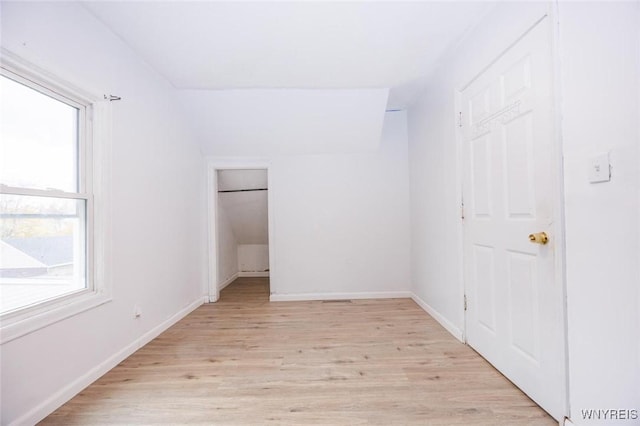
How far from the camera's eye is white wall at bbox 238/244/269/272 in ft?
17.8

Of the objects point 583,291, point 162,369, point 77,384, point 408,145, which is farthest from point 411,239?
point 77,384

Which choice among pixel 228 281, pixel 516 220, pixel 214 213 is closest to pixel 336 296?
pixel 214 213

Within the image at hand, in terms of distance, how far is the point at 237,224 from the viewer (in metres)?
5.06

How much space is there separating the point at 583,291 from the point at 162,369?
8.25 feet

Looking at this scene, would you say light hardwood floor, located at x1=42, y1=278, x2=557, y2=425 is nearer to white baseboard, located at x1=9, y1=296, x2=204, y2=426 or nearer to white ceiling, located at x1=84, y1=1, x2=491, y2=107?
white baseboard, located at x1=9, y1=296, x2=204, y2=426

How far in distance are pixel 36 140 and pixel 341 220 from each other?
2.95m

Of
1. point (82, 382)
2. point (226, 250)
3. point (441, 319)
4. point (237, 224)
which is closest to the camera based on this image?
point (82, 382)

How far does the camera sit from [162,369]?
1.99m

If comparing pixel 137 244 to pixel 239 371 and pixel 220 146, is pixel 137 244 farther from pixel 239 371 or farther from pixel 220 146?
pixel 220 146

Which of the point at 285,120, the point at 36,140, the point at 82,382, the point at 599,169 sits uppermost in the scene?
the point at 285,120

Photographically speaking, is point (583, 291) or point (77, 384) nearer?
point (583, 291)

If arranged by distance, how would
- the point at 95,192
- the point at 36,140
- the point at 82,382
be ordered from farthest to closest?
the point at 95,192 < the point at 82,382 < the point at 36,140

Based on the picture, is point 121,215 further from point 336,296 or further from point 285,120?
point 336,296

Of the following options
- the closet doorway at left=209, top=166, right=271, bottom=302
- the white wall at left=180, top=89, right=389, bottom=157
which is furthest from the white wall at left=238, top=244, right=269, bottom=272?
the white wall at left=180, top=89, right=389, bottom=157
